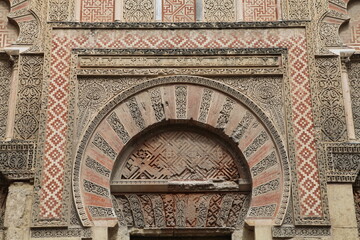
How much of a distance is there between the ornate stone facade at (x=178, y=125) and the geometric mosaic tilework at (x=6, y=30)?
0.23 ft

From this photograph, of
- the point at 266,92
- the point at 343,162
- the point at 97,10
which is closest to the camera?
the point at 343,162

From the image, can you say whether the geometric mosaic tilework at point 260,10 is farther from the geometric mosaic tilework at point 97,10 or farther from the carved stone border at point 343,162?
the carved stone border at point 343,162

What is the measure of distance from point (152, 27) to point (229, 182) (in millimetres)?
1858

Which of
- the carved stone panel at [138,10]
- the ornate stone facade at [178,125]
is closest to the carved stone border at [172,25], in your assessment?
the ornate stone facade at [178,125]

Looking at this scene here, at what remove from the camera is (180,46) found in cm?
638

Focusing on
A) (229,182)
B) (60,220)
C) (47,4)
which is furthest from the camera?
(47,4)

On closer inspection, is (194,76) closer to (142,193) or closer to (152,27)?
(152,27)

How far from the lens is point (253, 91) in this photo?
6195 millimetres

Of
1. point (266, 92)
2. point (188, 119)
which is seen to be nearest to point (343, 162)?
point (266, 92)

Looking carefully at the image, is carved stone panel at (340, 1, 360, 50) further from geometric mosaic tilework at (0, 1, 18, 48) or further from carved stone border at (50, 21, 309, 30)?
geometric mosaic tilework at (0, 1, 18, 48)

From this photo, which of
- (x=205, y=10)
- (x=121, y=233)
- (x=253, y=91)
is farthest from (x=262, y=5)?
(x=121, y=233)

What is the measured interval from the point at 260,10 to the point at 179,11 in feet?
2.99

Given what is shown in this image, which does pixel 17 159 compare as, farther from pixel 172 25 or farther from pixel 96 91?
pixel 172 25

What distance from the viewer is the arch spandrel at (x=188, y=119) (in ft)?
19.0
